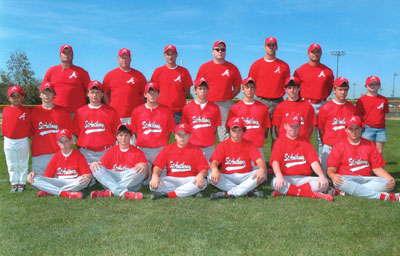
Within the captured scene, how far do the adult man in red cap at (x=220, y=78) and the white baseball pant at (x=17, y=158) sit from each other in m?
3.01

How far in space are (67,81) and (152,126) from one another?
5.94 feet

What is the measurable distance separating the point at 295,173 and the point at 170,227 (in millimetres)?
2156

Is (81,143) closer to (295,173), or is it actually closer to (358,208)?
(295,173)

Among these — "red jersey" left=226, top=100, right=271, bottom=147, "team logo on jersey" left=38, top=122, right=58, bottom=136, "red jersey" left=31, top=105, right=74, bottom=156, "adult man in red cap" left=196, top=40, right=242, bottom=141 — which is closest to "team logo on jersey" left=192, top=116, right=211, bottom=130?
"red jersey" left=226, top=100, right=271, bottom=147

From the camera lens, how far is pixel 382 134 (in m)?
5.81

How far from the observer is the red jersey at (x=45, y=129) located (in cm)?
517

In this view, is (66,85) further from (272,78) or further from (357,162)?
(357,162)

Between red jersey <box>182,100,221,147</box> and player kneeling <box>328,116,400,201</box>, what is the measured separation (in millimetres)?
1806

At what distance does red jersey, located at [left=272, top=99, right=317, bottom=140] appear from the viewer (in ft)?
17.8

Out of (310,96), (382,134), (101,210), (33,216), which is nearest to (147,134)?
(101,210)

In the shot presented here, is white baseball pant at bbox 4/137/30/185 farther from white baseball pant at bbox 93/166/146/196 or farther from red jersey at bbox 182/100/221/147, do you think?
red jersey at bbox 182/100/221/147

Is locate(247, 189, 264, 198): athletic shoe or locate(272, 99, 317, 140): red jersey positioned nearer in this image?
locate(247, 189, 264, 198): athletic shoe

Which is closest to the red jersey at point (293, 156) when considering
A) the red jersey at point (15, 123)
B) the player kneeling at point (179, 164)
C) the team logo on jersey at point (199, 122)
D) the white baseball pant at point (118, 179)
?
the player kneeling at point (179, 164)

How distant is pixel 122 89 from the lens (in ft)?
19.6
